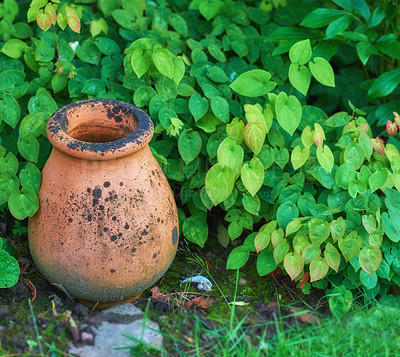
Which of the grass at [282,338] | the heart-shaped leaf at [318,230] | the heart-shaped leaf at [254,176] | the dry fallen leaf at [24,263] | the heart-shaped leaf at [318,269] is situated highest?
the heart-shaped leaf at [254,176]

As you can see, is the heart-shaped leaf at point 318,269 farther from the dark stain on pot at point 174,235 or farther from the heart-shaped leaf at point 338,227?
the dark stain on pot at point 174,235

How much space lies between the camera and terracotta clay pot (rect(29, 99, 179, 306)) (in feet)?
6.73

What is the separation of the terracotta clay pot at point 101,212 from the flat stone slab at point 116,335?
0.17 m

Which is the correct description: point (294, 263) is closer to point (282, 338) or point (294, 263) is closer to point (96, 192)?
point (282, 338)

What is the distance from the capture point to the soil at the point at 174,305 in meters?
1.94

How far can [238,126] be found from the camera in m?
2.44

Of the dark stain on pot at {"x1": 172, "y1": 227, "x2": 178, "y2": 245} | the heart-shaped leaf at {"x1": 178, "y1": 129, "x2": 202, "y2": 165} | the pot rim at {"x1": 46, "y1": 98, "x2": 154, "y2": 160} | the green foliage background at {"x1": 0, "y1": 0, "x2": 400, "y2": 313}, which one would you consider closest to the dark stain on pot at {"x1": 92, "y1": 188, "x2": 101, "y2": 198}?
the pot rim at {"x1": 46, "y1": 98, "x2": 154, "y2": 160}

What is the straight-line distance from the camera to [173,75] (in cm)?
251

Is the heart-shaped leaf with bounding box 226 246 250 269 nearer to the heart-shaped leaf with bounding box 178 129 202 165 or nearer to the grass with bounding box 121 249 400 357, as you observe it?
the grass with bounding box 121 249 400 357

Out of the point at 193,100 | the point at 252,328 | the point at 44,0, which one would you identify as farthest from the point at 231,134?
the point at 44,0

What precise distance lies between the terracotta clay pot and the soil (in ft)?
0.46

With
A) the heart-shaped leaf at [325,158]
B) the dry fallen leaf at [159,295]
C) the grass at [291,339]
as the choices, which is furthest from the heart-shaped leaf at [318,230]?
the dry fallen leaf at [159,295]

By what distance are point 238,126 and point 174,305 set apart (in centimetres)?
89

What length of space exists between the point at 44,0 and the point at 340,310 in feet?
6.49
